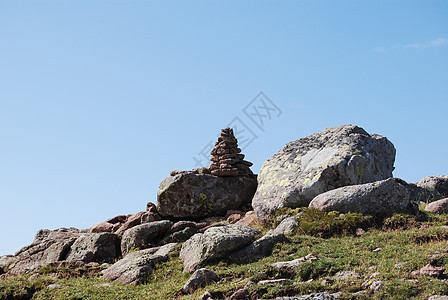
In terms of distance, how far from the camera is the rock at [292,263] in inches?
596

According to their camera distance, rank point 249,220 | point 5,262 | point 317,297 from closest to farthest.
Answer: point 317,297 < point 249,220 < point 5,262

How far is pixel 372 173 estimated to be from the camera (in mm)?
24562

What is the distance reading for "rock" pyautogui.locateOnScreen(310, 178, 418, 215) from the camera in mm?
20984

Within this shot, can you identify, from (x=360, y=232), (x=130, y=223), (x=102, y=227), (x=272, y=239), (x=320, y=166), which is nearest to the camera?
(x=272, y=239)

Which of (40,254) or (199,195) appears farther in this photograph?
(199,195)

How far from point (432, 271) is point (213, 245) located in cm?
782

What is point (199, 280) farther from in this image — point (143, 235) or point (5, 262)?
point (5, 262)

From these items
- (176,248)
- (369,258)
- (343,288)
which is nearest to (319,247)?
(369,258)

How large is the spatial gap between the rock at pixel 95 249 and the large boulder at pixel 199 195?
4.52 meters

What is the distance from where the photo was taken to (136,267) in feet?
60.5

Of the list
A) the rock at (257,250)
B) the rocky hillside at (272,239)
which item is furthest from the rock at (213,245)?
the rock at (257,250)

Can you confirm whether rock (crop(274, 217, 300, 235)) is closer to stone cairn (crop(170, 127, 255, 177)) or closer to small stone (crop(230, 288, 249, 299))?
small stone (crop(230, 288, 249, 299))

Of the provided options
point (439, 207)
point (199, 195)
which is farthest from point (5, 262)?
point (439, 207)

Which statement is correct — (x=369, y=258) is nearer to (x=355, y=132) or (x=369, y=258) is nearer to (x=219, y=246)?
(x=219, y=246)
